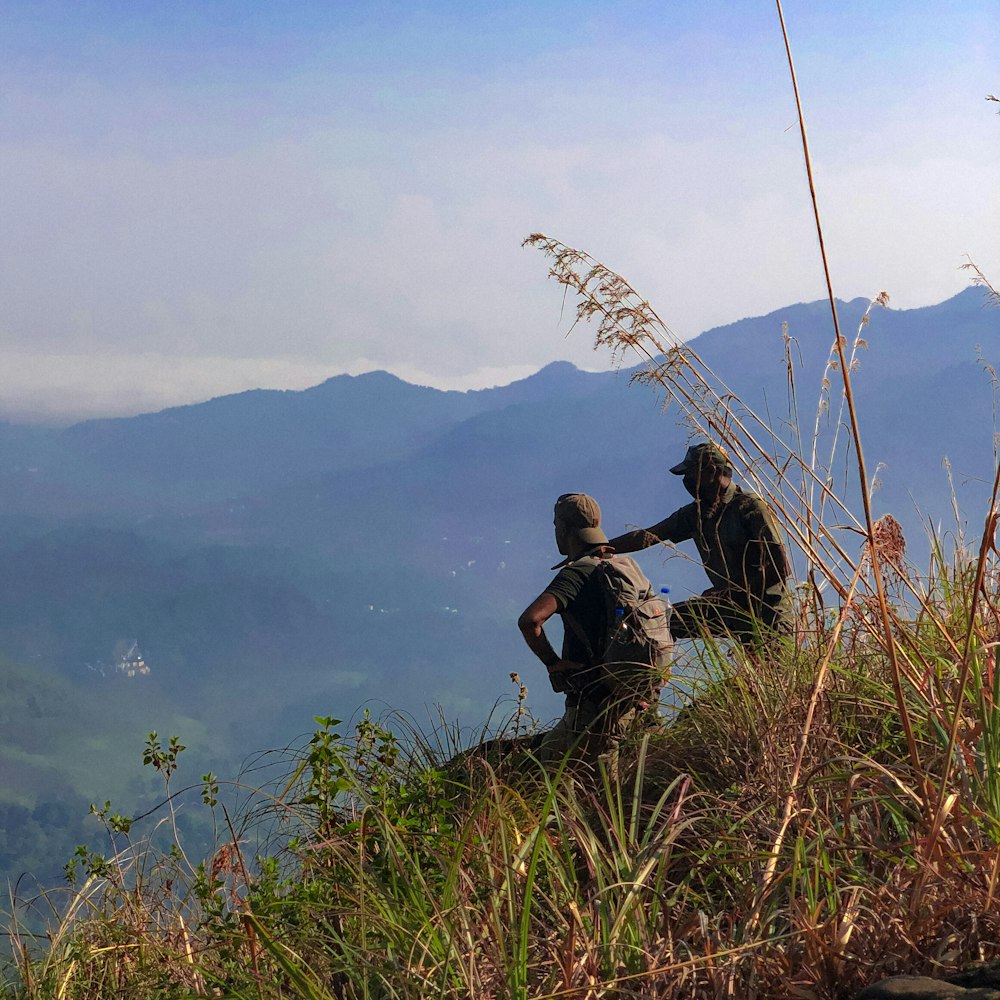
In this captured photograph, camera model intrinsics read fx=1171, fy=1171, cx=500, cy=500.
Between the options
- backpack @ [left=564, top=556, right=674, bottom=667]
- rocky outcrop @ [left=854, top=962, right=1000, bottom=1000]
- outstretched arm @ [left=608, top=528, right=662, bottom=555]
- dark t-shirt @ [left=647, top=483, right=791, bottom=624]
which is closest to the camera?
rocky outcrop @ [left=854, top=962, right=1000, bottom=1000]

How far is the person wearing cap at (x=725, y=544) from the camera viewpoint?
5820mm

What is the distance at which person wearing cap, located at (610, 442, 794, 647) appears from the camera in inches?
229

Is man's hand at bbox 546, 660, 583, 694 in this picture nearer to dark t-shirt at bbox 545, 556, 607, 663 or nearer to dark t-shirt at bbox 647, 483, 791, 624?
dark t-shirt at bbox 545, 556, 607, 663

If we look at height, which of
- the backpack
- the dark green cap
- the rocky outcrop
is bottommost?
the rocky outcrop

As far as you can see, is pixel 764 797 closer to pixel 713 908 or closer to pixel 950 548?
pixel 713 908

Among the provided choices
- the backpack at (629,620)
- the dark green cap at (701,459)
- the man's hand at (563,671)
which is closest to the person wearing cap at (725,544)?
the dark green cap at (701,459)

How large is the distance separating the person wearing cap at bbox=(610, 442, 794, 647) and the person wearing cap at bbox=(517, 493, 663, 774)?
0.31 metres

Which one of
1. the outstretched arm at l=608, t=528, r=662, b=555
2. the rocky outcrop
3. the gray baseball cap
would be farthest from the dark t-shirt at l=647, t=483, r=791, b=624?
the rocky outcrop

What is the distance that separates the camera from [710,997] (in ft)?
7.72

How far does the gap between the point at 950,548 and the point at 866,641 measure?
79 centimetres

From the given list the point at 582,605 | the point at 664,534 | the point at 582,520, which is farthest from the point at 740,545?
the point at 582,605

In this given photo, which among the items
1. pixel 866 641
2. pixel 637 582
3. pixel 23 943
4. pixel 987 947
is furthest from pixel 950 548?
pixel 23 943

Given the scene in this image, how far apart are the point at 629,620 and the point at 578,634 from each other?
1.36 feet

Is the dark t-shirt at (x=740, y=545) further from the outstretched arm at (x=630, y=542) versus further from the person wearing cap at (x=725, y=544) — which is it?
the outstretched arm at (x=630, y=542)
